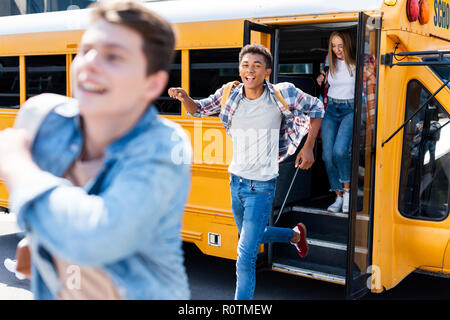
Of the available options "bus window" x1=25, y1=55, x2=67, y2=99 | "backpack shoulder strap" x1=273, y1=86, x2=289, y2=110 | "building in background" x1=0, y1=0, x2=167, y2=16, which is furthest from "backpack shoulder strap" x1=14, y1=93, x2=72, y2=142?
"building in background" x1=0, y1=0, x2=167, y2=16

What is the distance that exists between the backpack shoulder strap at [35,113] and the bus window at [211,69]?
341cm

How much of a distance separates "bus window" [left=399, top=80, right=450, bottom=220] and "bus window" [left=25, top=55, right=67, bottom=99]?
10.8 ft

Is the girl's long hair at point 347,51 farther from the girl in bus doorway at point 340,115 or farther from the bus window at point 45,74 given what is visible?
the bus window at point 45,74

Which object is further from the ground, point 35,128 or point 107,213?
point 35,128

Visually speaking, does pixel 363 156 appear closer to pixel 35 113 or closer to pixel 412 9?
pixel 412 9

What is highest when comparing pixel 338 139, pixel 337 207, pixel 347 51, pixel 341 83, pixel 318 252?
pixel 347 51

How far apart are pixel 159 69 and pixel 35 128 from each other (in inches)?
10.4

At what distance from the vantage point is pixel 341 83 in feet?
15.2

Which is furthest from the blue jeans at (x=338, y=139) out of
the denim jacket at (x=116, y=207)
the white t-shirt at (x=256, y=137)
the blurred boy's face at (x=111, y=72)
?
the blurred boy's face at (x=111, y=72)

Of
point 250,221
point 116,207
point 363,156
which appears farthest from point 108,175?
point 363,156

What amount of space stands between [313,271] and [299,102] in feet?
4.58

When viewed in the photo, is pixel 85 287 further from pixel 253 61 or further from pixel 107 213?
pixel 253 61
